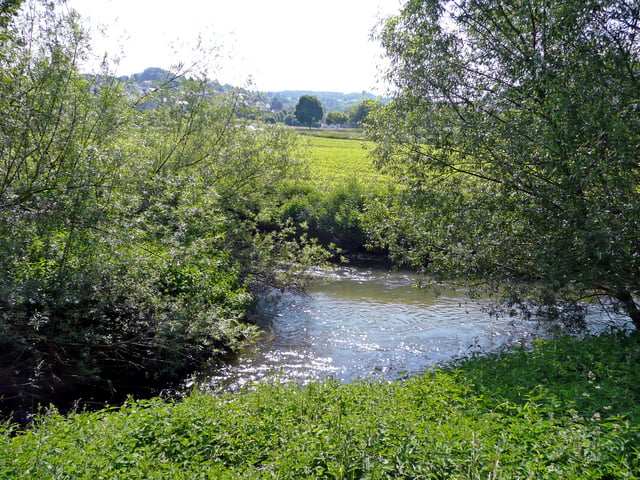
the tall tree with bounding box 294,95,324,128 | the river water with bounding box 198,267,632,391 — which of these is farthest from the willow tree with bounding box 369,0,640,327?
the tall tree with bounding box 294,95,324,128

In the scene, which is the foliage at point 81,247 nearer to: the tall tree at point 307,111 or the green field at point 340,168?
the green field at point 340,168

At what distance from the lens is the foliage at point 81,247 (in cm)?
831

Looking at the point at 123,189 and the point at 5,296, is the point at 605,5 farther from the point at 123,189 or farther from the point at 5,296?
the point at 5,296

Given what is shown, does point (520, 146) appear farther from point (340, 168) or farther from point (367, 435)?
point (340, 168)

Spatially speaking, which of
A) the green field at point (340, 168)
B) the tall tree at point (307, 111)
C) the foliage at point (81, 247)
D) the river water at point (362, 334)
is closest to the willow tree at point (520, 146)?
the river water at point (362, 334)

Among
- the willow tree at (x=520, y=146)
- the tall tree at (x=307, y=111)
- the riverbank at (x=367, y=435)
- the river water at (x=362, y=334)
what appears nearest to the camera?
the riverbank at (x=367, y=435)

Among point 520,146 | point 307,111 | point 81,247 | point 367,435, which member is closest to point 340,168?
point 520,146

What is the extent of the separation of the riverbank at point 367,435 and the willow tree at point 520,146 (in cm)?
263

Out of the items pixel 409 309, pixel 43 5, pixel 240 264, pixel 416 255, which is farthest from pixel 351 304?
pixel 43 5

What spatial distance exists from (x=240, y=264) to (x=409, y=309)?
237 inches

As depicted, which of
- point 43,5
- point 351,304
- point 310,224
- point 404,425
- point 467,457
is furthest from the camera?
point 310,224

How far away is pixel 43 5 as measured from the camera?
30.5 ft

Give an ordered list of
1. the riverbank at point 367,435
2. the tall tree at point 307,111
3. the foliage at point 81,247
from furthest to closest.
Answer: the tall tree at point 307,111 < the foliage at point 81,247 < the riverbank at point 367,435

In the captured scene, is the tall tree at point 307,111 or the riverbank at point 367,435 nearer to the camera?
the riverbank at point 367,435
